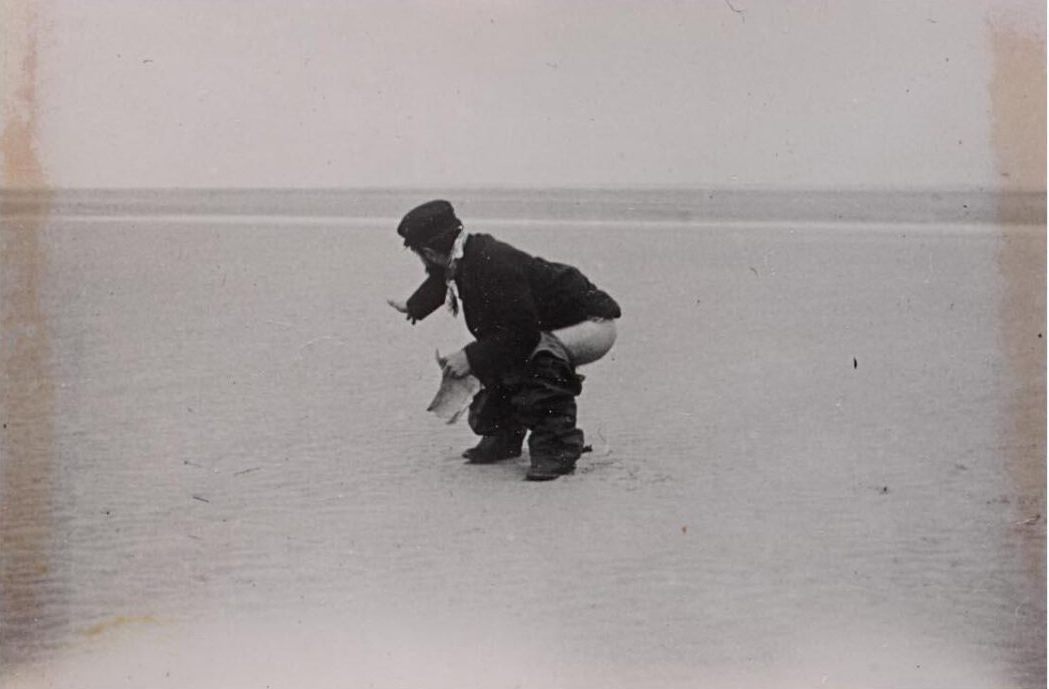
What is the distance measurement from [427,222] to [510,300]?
269 millimetres

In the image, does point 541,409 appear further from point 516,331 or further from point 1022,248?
point 1022,248

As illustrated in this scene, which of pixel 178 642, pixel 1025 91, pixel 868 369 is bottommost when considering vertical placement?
pixel 178 642

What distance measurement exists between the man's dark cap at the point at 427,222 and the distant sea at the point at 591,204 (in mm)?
→ 25

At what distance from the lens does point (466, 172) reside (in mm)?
2414

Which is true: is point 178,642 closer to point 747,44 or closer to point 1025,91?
point 747,44

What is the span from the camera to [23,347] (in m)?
2.43

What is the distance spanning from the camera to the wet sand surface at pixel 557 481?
2.25 metres

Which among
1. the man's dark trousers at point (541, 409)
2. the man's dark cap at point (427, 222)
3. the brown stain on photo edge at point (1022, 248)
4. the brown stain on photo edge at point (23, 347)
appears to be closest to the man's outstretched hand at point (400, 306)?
the man's dark cap at point (427, 222)

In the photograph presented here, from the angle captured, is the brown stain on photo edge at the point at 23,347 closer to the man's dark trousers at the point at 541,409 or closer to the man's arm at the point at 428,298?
the man's arm at the point at 428,298

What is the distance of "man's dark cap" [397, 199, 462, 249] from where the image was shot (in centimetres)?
239

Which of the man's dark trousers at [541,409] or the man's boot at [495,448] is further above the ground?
the man's dark trousers at [541,409]

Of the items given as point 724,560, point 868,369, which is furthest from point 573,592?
point 868,369

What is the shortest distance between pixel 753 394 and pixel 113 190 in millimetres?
1591

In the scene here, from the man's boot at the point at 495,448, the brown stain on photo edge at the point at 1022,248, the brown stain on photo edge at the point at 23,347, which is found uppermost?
the brown stain on photo edge at the point at 1022,248
